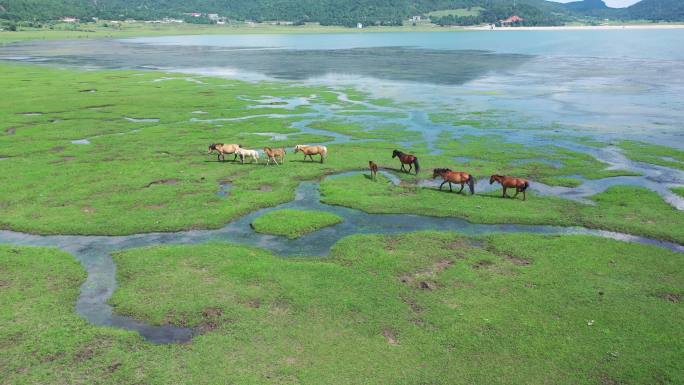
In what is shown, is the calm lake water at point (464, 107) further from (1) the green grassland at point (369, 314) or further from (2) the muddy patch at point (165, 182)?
(2) the muddy patch at point (165, 182)

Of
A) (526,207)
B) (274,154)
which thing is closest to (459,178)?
(526,207)

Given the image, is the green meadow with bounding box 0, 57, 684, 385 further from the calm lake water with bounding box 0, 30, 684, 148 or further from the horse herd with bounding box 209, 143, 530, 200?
the calm lake water with bounding box 0, 30, 684, 148

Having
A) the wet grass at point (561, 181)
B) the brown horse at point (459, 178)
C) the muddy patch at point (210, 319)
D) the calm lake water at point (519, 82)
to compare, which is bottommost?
the muddy patch at point (210, 319)

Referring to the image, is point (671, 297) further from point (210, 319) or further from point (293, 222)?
point (210, 319)

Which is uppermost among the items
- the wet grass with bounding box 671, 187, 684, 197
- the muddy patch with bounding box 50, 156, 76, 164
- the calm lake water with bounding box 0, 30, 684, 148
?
the calm lake water with bounding box 0, 30, 684, 148

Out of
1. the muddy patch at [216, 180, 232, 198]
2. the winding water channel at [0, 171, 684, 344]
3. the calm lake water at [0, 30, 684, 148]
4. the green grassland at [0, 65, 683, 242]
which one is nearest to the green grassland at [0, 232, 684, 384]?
the winding water channel at [0, 171, 684, 344]

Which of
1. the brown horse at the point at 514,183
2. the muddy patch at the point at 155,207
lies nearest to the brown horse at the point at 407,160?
the brown horse at the point at 514,183

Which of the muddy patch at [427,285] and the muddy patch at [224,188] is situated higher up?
the muddy patch at [224,188]
